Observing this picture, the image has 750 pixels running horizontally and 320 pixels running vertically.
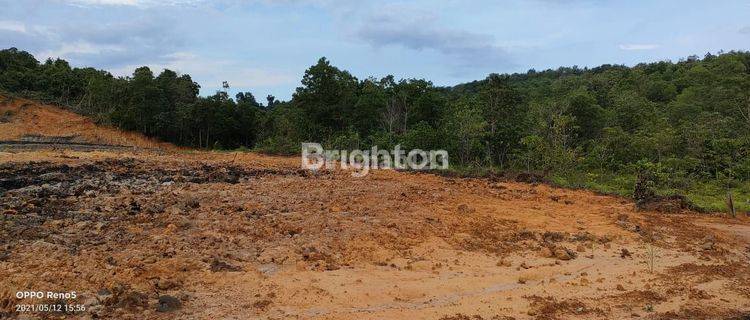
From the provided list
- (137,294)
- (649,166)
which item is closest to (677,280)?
(137,294)

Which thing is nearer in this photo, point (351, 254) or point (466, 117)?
point (351, 254)

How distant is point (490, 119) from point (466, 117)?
744 centimetres

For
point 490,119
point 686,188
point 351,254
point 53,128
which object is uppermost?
point 490,119

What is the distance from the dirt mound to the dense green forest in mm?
932

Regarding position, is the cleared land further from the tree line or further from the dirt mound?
the dirt mound

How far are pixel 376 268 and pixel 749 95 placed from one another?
26.8 m

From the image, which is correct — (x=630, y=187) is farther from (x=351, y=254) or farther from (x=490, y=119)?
(x=490, y=119)

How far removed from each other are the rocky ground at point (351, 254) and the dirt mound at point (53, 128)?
19.5 m

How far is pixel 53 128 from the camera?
30422 mm
